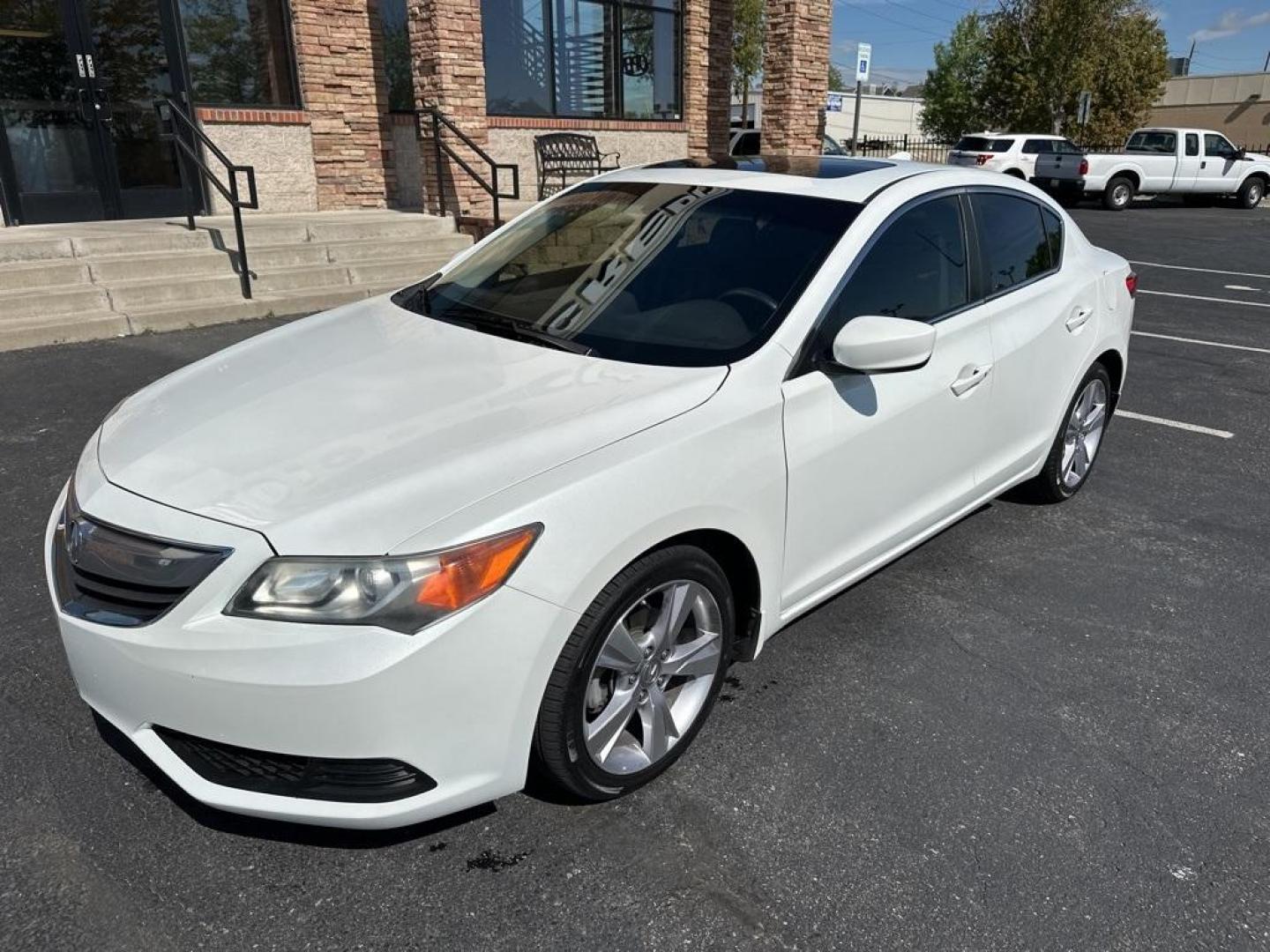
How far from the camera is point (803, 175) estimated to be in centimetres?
347

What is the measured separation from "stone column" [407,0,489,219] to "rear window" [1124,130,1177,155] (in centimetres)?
1902

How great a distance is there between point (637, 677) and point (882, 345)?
1.17 meters

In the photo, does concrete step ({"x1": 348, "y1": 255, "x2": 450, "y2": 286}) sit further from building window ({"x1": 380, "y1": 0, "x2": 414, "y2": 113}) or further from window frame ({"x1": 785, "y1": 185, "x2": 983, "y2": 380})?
window frame ({"x1": 785, "y1": 185, "x2": 983, "y2": 380})

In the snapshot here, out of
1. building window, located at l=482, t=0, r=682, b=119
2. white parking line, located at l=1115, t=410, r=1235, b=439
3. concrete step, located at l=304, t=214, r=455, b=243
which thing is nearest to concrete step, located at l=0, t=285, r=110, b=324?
concrete step, located at l=304, t=214, r=455, b=243

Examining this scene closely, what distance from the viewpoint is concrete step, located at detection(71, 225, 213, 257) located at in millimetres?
8320

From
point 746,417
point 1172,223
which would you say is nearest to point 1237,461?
point 746,417

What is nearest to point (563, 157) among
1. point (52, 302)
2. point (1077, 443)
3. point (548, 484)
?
point (52, 302)

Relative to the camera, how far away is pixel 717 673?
2.75m

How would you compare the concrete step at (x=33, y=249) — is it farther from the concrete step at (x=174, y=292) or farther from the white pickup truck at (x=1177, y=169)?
the white pickup truck at (x=1177, y=169)

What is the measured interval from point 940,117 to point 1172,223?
25892 mm

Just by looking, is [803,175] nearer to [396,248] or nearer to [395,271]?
[395,271]

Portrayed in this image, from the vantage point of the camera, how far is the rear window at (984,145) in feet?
74.1

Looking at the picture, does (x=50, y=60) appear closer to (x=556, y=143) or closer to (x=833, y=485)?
(x=556, y=143)

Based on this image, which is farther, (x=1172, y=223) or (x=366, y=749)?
(x=1172, y=223)
